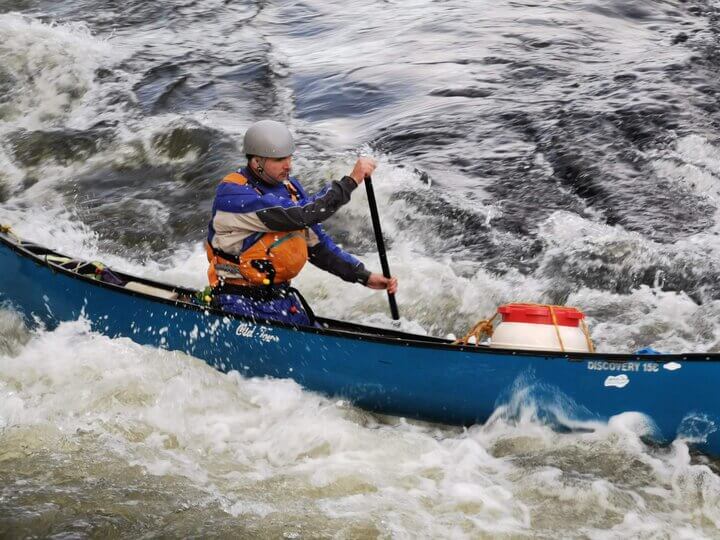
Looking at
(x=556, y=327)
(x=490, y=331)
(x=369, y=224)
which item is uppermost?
(x=556, y=327)

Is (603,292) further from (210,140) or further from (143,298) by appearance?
(210,140)

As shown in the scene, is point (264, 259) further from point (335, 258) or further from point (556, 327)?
point (556, 327)

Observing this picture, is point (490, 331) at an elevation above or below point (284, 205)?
below

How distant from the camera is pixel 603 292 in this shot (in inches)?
332

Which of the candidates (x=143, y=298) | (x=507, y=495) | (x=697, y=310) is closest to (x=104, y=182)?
(x=143, y=298)

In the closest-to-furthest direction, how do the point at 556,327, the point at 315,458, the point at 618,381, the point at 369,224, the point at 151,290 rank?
the point at 618,381
the point at 315,458
the point at 556,327
the point at 151,290
the point at 369,224

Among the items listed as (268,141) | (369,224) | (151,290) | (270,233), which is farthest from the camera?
(369,224)

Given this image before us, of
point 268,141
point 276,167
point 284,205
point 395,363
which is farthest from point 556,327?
point 268,141

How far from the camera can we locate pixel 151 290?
726cm

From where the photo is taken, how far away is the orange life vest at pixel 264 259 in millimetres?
6098

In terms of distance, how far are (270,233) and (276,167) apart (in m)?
0.42

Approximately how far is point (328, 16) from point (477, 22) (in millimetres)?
3006

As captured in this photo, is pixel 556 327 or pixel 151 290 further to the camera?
pixel 151 290

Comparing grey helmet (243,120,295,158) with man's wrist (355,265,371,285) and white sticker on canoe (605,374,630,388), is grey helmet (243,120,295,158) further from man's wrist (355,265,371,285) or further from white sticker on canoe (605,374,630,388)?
white sticker on canoe (605,374,630,388)
